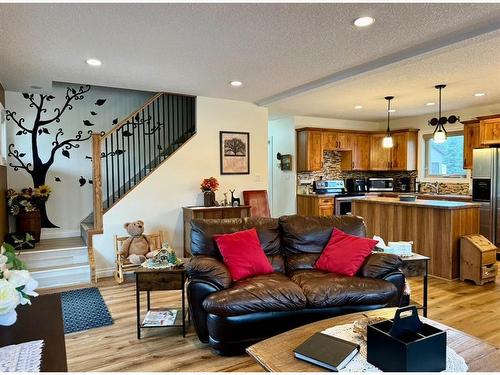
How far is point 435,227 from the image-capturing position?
461 centimetres

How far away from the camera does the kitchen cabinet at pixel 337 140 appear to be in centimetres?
750

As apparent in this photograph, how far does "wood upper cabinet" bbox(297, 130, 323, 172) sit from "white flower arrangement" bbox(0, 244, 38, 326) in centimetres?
636

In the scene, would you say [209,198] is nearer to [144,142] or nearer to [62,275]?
[144,142]

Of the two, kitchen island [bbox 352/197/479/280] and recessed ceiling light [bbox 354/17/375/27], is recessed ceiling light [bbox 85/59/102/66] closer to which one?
recessed ceiling light [bbox 354/17/375/27]

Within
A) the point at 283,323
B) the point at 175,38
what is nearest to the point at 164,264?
the point at 283,323

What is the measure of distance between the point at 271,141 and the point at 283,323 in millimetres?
5990

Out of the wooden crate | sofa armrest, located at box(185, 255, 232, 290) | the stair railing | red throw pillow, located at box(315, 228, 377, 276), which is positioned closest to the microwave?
the wooden crate

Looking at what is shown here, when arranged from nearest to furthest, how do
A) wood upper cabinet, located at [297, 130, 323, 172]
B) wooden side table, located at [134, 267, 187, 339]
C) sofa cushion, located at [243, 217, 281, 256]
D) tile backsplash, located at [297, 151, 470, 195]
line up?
wooden side table, located at [134, 267, 187, 339], sofa cushion, located at [243, 217, 281, 256], wood upper cabinet, located at [297, 130, 323, 172], tile backsplash, located at [297, 151, 470, 195]

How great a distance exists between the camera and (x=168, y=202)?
5.36 meters

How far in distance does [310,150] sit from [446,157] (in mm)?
2852

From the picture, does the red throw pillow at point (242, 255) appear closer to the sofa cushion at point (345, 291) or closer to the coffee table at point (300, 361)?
the sofa cushion at point (345, 291)

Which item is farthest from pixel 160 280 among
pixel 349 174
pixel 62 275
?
pixel 349 174

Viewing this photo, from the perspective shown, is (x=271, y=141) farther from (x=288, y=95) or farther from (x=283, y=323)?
(x=283, y=323)

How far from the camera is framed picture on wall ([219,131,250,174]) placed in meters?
5.77
